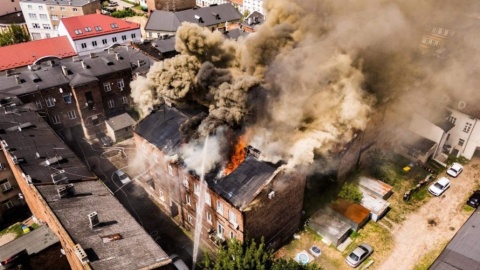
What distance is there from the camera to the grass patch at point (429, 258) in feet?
83.2

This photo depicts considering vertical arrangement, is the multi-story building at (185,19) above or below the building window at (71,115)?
above

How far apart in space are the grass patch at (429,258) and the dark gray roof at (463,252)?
Result: 1941mm

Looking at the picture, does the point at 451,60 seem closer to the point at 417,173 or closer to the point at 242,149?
the point at 417,173

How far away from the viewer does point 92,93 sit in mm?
36312

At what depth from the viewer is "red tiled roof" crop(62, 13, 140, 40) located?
4793cm

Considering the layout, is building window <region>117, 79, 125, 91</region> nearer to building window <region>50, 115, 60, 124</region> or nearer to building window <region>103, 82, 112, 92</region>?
building window <region>103, 82, 112, 92</region>

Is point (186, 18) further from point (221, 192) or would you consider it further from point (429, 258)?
point (429, 258)

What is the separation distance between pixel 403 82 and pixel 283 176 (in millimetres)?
17770

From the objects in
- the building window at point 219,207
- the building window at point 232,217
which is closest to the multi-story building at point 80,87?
the building window at point 219,207

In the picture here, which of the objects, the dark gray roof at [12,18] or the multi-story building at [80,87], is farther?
the dark gray roof at [12,18]

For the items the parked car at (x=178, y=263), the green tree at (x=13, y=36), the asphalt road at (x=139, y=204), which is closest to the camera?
the parked car at (x=178, y=263)

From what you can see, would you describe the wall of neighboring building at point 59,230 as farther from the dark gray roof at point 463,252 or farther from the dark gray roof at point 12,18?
the dark gray roof at point 12,18

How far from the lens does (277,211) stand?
2408cm

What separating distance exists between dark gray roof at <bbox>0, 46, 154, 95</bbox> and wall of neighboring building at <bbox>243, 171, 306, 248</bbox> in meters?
21.3
